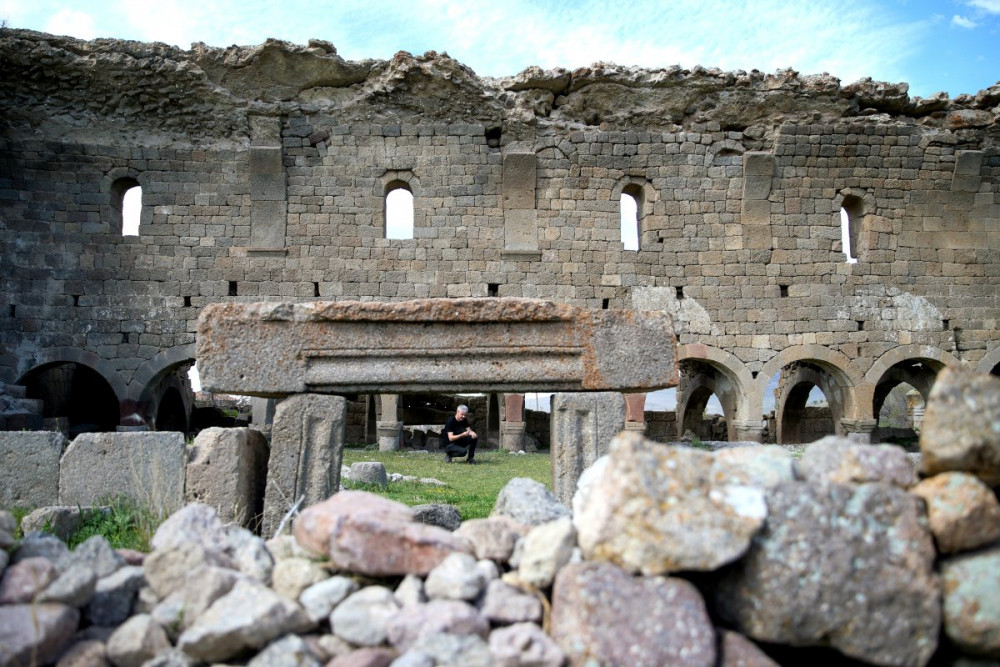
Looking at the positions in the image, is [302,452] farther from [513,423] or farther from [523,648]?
[513,423]

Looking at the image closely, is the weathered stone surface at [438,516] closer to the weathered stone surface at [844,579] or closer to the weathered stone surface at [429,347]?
the weathered stone surface at [429,347]

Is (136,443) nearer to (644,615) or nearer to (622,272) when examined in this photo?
(644,615)

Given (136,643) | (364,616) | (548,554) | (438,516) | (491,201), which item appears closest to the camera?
(136,643)

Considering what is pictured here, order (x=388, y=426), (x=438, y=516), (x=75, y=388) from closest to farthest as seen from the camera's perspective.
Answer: (x=438, y=516) < (x=388, y=426) < (x=75, y=388)

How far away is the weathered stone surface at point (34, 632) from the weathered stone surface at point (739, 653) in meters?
2.21

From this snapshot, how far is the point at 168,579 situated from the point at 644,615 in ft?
5.81

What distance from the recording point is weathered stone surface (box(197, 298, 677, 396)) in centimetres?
432

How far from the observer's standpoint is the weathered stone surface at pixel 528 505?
337cm

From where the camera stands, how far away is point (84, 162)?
12430mm

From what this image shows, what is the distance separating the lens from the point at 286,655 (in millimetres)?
2354

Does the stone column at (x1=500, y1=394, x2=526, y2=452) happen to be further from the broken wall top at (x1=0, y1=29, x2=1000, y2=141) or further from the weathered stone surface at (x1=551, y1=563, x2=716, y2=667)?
the weathered stone surface at (x1=551, y1=563, x2=716, y2=667)

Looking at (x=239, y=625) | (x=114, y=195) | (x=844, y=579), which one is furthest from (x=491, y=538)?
(x=114, y=195)

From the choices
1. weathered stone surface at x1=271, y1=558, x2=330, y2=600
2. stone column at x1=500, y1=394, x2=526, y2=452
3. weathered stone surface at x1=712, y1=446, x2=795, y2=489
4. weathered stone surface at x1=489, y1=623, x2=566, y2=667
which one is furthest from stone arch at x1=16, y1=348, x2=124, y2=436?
weathered stone surface at x1=712, y1=446, x2=795, y2=489

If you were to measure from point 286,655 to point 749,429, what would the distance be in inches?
465
